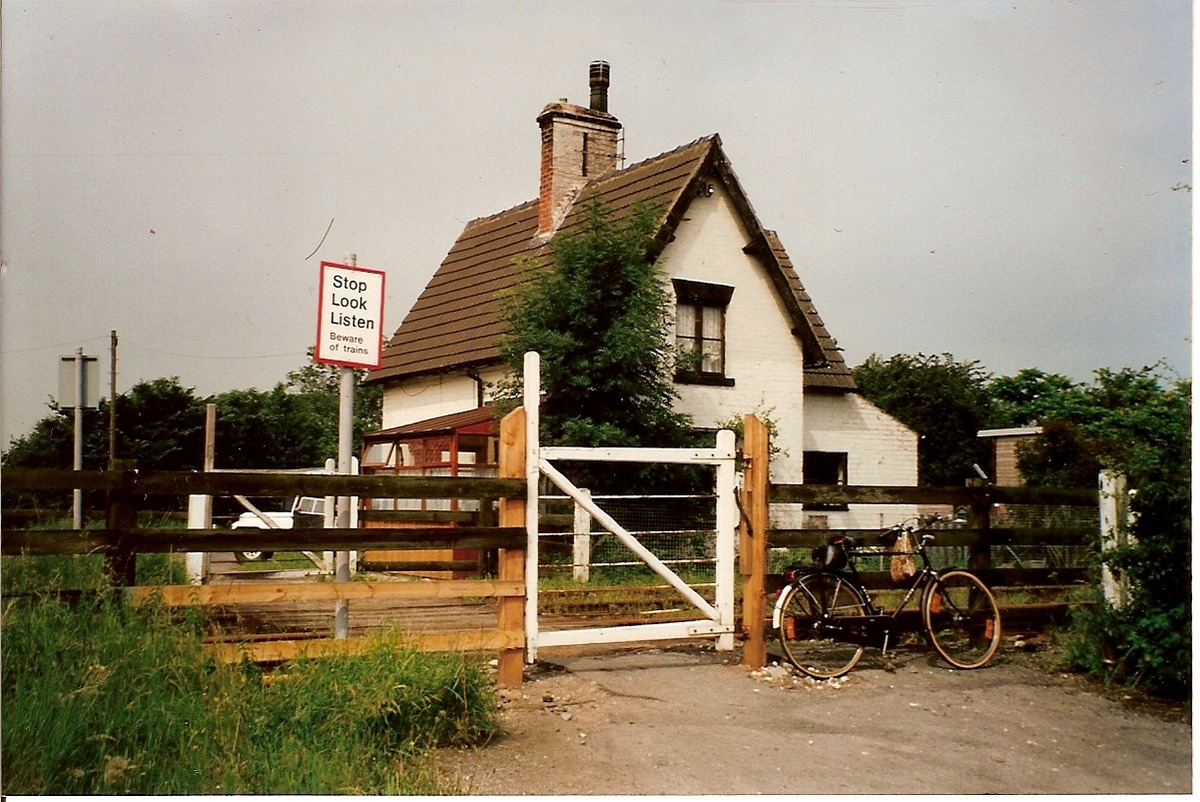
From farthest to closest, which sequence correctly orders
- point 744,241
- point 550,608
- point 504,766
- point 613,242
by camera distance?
point 744,241 → point 613,242 → point 550,608 → point 504,766

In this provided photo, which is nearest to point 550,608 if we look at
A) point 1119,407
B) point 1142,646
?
point 1142,646

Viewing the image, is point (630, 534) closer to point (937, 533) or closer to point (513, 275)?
point (937, 533)

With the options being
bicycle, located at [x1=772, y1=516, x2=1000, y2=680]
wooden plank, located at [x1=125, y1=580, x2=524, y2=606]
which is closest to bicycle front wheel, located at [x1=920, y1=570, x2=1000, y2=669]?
bicycle, located at [x1=772, y1=516, x2=1000, y2=680]

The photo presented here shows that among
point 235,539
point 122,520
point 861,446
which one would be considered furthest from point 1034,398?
point 122,520

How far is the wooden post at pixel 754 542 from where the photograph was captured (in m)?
7.97

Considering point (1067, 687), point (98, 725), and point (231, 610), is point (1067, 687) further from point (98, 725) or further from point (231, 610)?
point (231, 610)

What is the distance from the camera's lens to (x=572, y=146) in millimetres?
21422

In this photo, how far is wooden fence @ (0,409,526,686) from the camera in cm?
589

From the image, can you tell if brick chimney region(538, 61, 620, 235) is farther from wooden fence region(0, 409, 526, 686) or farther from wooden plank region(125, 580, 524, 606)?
wooden plank region(125, 580, 524, 606)

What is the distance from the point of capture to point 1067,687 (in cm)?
773

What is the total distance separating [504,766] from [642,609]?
4.98m

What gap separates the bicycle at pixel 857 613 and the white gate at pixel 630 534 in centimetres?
47

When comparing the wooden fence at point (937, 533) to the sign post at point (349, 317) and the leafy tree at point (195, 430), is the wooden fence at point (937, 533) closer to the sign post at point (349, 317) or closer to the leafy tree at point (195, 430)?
the sign post at point (349, 317)

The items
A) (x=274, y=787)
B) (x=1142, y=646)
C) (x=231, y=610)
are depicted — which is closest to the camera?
(x=274, y=787)
